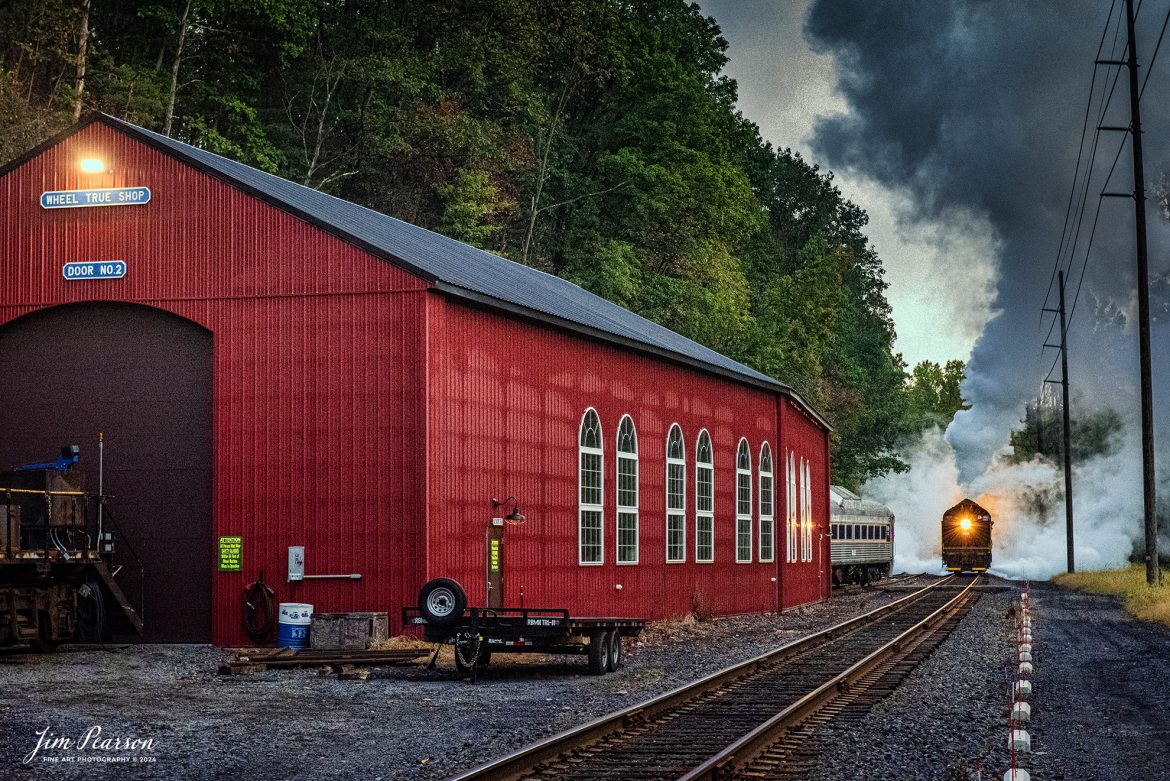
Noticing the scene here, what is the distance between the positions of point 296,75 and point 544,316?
31.0 meters

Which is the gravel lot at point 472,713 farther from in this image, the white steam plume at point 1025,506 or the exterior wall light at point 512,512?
the white steam plume at point 1025,506

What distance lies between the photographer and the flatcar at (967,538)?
214ft

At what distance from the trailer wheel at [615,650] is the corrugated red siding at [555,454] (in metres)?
3.48

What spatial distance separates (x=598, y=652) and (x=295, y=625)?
5.37 metres

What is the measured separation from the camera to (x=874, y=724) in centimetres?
1466

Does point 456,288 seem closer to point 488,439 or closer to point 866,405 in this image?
point 488,439

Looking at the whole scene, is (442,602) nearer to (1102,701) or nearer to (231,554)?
(231,554)

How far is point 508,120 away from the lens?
59.3 meters

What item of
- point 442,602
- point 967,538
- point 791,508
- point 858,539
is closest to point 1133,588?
point 791,508

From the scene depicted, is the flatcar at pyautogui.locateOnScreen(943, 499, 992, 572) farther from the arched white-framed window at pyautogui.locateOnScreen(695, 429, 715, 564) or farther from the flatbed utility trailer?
the flatbed utility trailer

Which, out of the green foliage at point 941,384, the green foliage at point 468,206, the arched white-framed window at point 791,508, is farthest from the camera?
the green foliage at point 941,384

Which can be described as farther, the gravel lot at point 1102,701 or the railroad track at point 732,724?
the gravel lot at point 1102,701

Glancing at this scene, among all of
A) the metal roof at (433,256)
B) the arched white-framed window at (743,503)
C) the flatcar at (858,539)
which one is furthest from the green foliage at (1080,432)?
the metal roof at (433,256)
